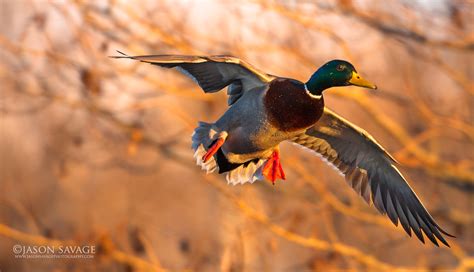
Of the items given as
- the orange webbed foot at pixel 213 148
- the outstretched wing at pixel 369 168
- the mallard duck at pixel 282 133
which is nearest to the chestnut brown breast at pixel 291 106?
the mallard duck at pixel 282 133

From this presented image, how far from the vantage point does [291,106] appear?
3.23 metres

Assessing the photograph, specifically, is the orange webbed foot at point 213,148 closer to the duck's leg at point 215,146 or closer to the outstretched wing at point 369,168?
the duck's leg at point 215,146


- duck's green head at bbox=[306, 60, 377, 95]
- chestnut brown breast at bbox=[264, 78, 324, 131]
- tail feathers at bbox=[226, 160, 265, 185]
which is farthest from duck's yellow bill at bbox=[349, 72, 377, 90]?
tail feathers at bbox=[226, 160, 265, 185]

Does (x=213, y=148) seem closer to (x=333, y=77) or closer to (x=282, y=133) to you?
(x=282, y=133)

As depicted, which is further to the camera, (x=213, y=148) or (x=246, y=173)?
(x=246, y=173)

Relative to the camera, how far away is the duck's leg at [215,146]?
3.24 meters

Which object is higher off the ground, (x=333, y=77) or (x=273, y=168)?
(x=333, y=77)

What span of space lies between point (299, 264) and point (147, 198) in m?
1.59

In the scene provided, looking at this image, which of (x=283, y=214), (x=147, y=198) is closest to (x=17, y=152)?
(x=147, y=198)

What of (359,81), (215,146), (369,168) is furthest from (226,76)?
(369,168)

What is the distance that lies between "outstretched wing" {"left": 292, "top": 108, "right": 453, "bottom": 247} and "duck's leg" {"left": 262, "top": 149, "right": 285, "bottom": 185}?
26 cm

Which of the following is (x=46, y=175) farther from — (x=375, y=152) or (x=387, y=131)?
(x=375, y=152)

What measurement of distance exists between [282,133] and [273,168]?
27 cm

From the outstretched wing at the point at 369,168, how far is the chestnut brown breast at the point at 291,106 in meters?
0.32
